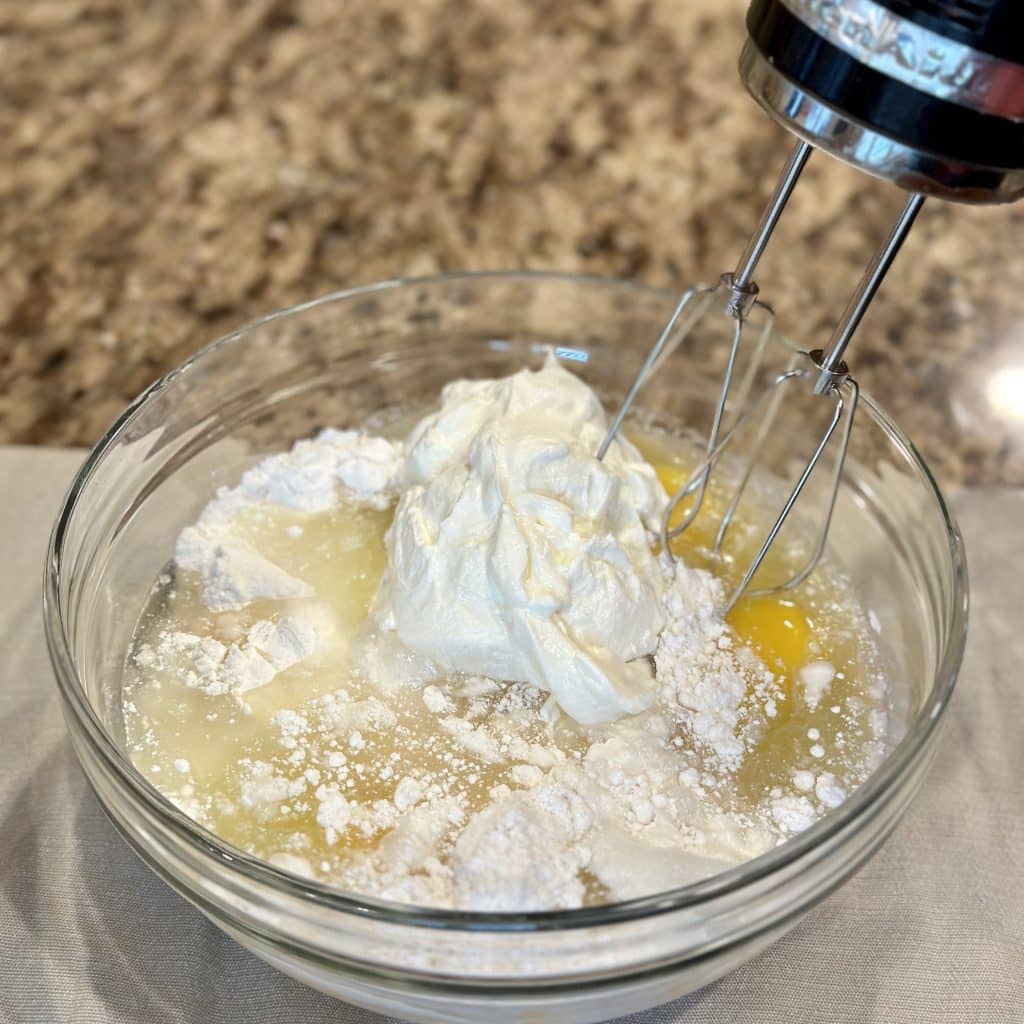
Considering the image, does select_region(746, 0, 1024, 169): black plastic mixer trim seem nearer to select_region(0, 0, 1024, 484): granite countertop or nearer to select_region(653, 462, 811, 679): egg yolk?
select_region(653, 462, 811, 679): egg yolk

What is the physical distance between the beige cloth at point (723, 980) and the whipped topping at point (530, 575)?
0.21 m

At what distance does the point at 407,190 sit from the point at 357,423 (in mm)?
405

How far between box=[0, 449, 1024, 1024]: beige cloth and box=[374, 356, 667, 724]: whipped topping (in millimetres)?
213

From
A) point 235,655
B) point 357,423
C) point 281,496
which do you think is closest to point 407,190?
point 357,423

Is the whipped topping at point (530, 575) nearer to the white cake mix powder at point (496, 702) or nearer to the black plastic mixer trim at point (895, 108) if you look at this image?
the white cake mix powder at point (496, 702)

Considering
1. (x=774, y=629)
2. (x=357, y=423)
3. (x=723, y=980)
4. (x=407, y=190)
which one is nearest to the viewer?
(x=723, y=980)

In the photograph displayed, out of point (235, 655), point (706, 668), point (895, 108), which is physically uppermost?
point (895, 108)

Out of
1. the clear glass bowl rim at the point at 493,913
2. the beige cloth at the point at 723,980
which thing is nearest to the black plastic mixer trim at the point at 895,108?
the clear glass bowl rim at the point at 493,913

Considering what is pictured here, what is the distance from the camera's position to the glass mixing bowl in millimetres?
627

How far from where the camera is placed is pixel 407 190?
137cm

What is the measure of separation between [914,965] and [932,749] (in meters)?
0.16

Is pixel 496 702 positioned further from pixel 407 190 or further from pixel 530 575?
pixel 407 190

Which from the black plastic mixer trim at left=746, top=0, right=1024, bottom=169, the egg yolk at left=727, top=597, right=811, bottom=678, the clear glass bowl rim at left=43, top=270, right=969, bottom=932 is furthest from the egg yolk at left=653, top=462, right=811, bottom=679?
the black plastic mixer trim at left=746, top=0, right=1024, bottom=169

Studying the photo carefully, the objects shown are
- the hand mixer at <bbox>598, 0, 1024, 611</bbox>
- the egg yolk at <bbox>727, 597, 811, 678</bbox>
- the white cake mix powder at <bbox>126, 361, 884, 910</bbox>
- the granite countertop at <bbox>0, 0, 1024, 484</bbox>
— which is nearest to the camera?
the hand mixer at <bbox>598, 0, 1024, 611</bbox>
